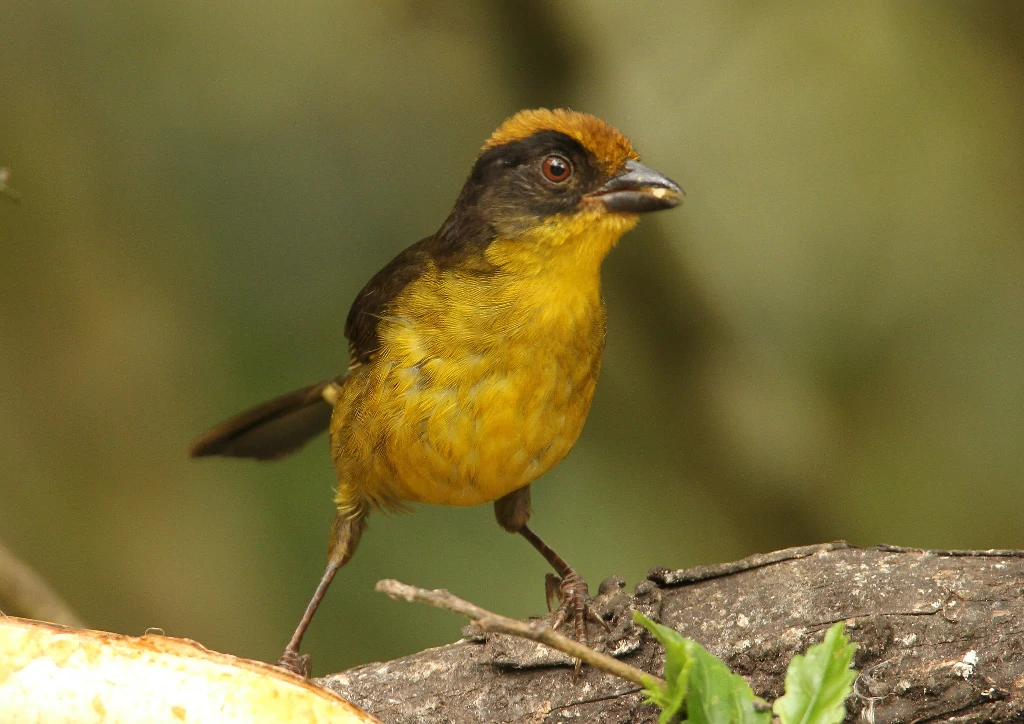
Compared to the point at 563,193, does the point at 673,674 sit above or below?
below

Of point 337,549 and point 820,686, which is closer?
point 820,686

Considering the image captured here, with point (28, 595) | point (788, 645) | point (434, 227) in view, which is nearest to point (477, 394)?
point (788, 645)

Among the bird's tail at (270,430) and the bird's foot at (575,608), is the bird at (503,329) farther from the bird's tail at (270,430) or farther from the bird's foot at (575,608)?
the bird's tail at (270,430)

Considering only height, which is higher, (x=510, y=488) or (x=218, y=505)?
(x=218, y=505)

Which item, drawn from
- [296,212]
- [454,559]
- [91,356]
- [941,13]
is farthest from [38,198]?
[941,13]

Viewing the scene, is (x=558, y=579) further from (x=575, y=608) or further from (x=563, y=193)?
(x=563, y=193)

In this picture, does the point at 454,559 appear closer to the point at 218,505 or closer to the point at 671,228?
the point at 218,505

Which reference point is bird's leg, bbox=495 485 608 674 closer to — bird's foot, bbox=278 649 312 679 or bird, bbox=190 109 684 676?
bird, bbox=190 109 684 676

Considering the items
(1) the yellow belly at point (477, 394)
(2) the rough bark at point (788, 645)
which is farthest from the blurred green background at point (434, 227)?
(2) the rough bark at point (788, 645)
